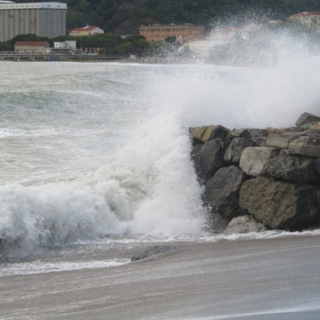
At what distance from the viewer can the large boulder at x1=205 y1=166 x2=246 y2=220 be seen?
11062mm

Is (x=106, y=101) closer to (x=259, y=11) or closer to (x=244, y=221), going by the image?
(x=244, y=221)

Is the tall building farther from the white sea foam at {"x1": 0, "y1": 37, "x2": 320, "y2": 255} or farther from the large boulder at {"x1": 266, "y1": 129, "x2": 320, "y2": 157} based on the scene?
the large boulder at {"x1": 266, "y1": 129, "x2": 320, "y2": 157}

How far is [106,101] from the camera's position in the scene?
30844mm

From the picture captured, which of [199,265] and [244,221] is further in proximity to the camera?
[244,221]

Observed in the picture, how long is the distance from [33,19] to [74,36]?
1768 cm

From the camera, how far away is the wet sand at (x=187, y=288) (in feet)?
Result: 22.5

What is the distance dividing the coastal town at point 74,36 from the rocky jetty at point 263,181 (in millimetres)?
79967

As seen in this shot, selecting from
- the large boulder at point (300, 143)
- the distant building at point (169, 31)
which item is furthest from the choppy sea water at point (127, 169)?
the distant building at point (169, 31)

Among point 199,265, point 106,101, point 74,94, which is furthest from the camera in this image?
point 74,94

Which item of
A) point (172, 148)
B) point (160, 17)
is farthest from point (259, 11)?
point (172, 148)

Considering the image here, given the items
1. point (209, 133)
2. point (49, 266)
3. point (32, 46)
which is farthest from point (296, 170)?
point (32, 46)

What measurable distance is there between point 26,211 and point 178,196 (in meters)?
2.40

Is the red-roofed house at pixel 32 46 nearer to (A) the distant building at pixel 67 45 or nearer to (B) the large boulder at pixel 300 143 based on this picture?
(A) the distant building at pixel 67 45

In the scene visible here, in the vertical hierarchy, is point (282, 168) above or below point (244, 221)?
above
